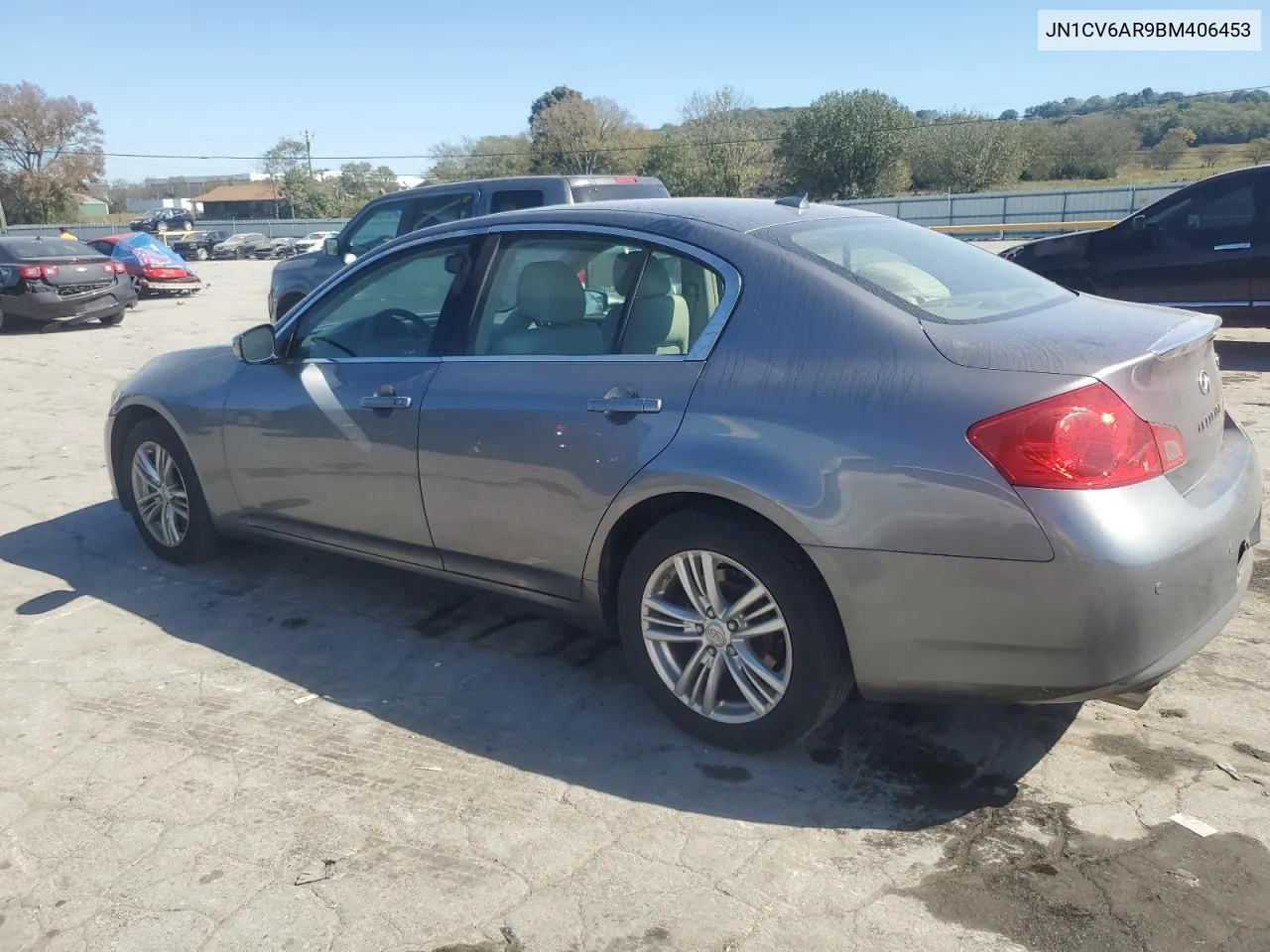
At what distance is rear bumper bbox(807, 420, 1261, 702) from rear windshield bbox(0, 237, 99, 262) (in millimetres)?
15760

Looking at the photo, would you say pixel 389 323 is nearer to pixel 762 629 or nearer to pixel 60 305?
pixel 762 629

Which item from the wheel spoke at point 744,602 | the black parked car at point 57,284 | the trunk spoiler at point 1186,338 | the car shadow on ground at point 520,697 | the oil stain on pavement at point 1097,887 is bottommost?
the car shadow on ground at point 520,697

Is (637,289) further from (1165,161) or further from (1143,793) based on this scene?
(1165,161)

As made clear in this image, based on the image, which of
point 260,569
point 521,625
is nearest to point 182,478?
point 260,569

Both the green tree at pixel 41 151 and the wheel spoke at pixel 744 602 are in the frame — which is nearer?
the wheel spoke at pixel 744 602

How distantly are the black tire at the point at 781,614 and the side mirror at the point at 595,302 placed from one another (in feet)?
2.63

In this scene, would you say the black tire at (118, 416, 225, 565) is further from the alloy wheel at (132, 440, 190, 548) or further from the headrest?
the headrest

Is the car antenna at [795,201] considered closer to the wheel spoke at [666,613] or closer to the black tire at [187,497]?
the wheel spoke at [666,613]

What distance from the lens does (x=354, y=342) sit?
4355 mm

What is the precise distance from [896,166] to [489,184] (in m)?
47.9

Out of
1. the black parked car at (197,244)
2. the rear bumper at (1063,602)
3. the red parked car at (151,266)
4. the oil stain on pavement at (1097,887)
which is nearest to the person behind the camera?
the oil stain on pavement at (1097,887)

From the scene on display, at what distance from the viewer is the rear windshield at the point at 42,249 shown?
15195 mm

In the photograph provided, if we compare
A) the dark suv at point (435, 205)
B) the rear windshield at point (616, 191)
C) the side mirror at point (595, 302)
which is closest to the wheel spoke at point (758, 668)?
the side mirror at point (595, 302)

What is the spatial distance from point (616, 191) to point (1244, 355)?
6288 mm
